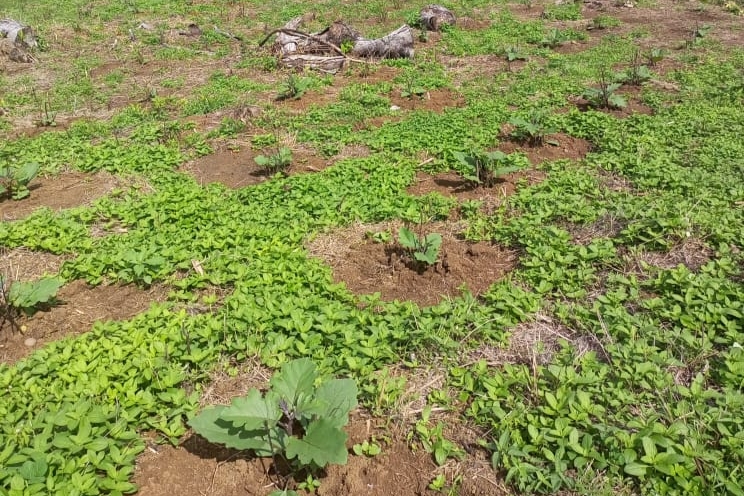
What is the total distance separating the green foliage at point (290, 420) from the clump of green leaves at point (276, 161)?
3.39m

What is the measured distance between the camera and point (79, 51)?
10.8 meters

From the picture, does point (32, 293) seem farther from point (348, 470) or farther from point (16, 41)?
point (16, 41)

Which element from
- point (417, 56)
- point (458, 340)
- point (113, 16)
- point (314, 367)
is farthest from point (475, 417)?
point (113, 16)

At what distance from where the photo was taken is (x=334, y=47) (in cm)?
944

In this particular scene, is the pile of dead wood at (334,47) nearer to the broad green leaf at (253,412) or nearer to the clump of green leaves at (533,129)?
the clump of green leaves at (533,129)

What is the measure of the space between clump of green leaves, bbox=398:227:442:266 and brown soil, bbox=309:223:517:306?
110 millimetres

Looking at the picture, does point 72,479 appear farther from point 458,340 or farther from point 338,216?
point 338,216

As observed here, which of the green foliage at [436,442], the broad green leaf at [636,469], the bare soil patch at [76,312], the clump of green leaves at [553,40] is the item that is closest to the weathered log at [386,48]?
the clump of green leaves at [553,40]

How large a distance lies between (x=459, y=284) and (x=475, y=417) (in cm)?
135

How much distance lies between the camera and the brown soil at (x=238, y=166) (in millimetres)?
5645

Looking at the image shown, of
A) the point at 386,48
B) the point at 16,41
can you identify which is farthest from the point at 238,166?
the point at 16,41

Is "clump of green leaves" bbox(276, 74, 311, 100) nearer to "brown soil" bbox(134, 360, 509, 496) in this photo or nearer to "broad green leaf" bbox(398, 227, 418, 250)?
"broad green leaf" bbox(398, 227, 418, 250)

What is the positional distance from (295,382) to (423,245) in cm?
181

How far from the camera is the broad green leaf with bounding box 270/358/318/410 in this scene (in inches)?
100
